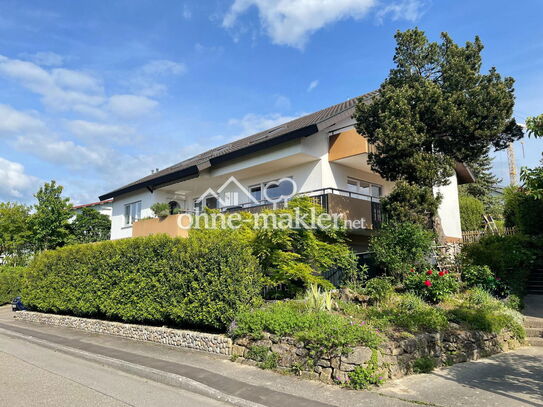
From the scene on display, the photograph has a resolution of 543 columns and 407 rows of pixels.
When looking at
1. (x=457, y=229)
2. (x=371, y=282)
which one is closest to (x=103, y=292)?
(x=371, y=282)

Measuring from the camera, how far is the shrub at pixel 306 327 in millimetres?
6963

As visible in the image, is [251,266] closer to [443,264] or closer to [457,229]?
[443,264]

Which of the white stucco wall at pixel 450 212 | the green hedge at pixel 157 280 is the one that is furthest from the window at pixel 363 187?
the green hedge at pixel 157 280

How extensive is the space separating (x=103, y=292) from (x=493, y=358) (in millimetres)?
12357

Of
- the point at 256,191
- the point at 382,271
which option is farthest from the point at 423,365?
the point at 256,191

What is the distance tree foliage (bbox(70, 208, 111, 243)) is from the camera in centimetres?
3086

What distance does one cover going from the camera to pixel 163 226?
1780 centimetres

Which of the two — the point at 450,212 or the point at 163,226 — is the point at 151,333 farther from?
the point at 450,212

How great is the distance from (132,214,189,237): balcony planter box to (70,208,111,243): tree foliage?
13729 mm

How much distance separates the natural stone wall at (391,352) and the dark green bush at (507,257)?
259 cm

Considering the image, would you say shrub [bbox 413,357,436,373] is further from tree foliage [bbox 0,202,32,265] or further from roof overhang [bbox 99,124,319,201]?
tree foliage [bbox 0,202,32,265]

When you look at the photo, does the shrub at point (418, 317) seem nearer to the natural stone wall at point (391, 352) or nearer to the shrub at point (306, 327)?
the natural stone wall at point (391, 352)

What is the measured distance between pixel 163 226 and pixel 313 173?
7395 mm

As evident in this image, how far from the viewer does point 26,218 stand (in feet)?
97.5
